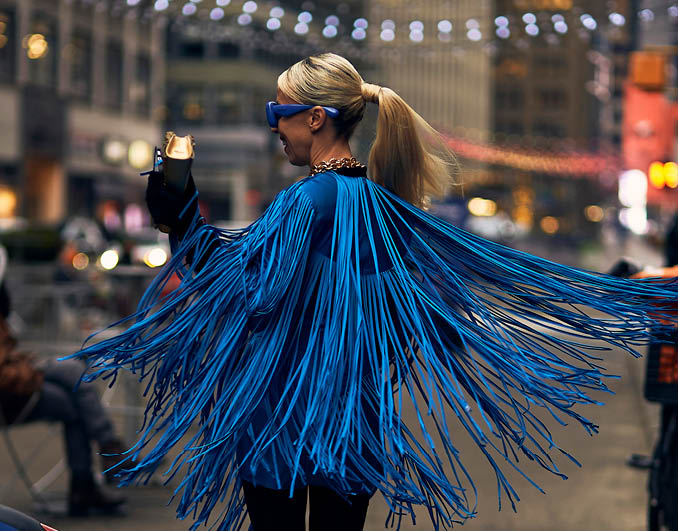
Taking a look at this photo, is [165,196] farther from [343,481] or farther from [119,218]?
[119,218]

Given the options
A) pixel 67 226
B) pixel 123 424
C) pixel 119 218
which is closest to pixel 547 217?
pixel 119 218

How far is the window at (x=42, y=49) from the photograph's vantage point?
1515 inches

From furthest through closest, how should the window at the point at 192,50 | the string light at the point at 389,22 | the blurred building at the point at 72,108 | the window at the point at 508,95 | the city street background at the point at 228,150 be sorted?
the window at the point at 508,95, the window at the point at 192,50, the blurred building at the point at 72,108, the string light at the point at 389,22, the city street background at the point at 228,150

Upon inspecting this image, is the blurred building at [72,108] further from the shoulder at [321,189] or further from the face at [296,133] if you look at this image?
the shoulder at [321,189]

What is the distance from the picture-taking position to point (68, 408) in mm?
6086

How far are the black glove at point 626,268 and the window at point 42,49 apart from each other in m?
35.1

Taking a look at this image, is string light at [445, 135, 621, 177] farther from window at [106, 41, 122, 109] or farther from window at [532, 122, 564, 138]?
window at [532, 122, 564, 138]

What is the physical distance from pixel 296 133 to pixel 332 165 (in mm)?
122

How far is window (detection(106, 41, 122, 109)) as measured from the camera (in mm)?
45719

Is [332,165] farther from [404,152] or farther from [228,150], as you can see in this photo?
[228,150]

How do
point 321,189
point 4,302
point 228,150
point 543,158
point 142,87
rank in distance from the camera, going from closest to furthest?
point 321,189 → point 4,302 → point 142,87 → point 543,158 → point 228,150

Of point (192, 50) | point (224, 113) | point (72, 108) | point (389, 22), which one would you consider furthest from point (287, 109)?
point (192, 50)

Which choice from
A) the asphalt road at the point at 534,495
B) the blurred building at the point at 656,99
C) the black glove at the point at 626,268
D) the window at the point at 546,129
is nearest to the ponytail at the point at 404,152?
the black glove at the point at 626,268

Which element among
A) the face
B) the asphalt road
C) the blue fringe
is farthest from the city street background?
the blue fringe
